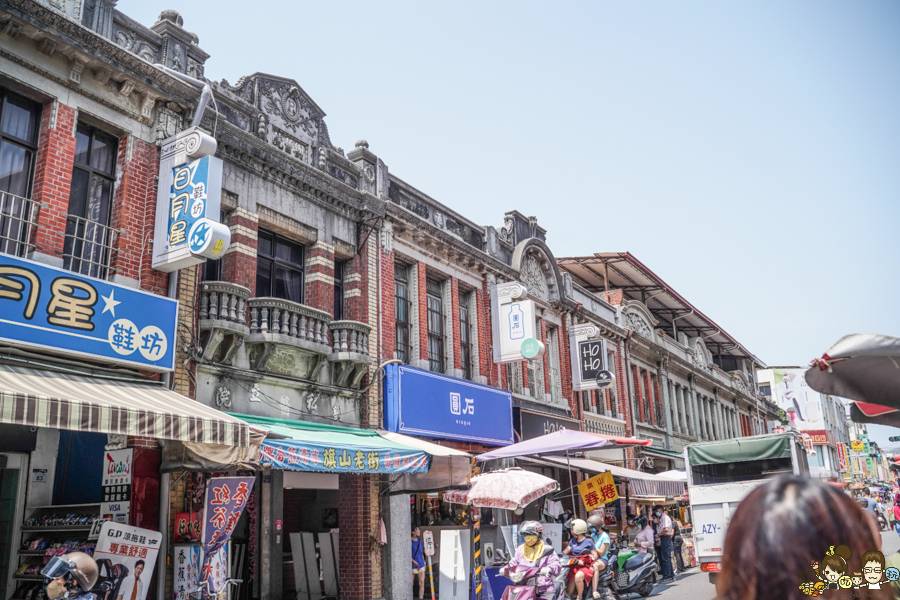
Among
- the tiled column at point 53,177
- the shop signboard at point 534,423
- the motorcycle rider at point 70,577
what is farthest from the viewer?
the shop signboard at point 534,423

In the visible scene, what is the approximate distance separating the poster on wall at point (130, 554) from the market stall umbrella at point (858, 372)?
8045 millimetres

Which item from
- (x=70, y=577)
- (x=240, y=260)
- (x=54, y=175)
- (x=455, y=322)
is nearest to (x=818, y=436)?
(x=455, y=322)

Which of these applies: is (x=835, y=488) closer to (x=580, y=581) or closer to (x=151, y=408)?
(x=151, y=408)

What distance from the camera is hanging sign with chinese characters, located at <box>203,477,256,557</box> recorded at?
9.66m

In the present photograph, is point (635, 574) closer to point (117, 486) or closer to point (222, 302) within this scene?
point (222, 302)

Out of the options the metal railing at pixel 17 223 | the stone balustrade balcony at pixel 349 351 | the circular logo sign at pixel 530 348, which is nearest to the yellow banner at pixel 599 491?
the circular logo sign at pixel 530 348

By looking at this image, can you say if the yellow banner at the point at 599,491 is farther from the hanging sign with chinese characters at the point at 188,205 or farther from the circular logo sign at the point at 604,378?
the hanging sign with chinese characters at the point at 188,205

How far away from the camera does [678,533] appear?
901 inches

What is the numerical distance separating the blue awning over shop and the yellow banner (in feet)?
14.0

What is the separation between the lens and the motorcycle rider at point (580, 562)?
1018 centimetres

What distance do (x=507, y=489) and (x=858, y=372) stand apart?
9650mm

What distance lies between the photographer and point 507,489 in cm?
1341

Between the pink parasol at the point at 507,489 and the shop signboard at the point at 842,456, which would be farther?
the shop signboard at the point at 842,456
